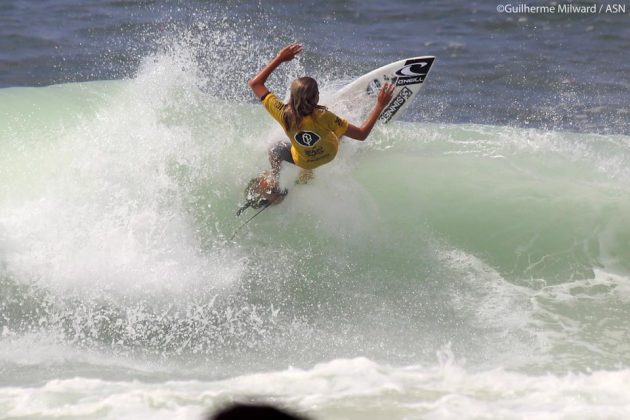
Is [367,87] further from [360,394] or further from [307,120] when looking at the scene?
[360,394]

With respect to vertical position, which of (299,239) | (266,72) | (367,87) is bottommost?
(299,239)

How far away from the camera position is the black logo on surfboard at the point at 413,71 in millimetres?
8141

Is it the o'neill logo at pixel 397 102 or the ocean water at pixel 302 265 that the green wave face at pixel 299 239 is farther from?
the o'neill logo at pixel 397 102

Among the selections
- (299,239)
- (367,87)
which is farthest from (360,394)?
(367,87)

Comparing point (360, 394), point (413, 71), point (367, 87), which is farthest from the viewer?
point (413, 71)

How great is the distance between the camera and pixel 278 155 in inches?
283

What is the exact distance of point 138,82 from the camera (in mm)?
9141

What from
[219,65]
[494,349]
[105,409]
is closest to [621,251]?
[494,349]

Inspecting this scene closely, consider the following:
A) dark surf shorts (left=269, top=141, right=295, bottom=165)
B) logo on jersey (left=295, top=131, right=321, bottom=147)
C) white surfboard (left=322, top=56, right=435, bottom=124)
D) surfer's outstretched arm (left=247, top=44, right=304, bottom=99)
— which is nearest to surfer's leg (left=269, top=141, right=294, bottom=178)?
dark surf shorts (left=269, top=141, right=295, bottom=165)

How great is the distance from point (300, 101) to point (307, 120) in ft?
0.67

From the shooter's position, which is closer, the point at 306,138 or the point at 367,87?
the point at 306,138

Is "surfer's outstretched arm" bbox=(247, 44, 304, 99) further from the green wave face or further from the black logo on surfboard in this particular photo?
the black logo on surfboard

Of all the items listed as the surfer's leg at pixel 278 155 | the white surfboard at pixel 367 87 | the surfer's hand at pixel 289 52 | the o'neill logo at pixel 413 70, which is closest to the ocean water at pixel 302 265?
the surfer's leg at pixel 278 155

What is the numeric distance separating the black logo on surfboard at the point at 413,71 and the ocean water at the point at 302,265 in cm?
71
